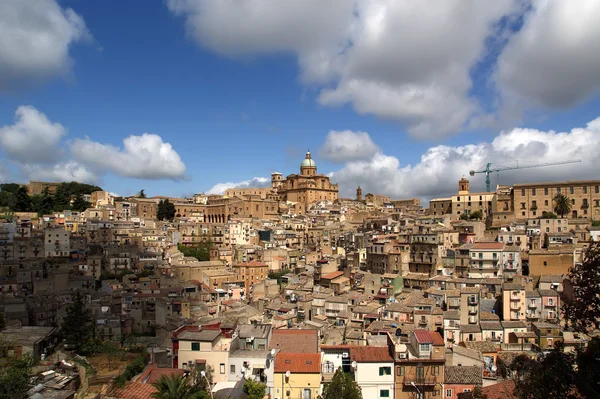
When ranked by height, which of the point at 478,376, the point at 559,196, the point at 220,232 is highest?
the point at 559,196

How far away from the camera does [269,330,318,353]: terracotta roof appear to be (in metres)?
17.8

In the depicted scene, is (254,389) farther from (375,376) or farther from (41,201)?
(41,201)

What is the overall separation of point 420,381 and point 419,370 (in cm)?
37

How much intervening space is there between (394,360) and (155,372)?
865 centimetres

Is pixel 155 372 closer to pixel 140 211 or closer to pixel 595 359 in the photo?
pixel 595 359

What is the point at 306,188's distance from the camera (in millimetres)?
81688

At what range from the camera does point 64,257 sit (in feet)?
144

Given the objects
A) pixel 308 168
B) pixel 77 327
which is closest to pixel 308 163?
pixel 308 168

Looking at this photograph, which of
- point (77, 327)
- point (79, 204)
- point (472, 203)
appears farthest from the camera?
point (79, 204)

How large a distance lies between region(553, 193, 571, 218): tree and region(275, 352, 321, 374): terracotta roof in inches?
1519

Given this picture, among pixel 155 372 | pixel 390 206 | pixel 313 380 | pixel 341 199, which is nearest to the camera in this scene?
pixel 313 380

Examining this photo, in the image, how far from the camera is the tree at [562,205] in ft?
150

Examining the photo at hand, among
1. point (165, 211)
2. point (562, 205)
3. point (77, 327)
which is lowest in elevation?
point (77, 327)

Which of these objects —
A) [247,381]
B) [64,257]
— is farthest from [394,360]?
[64,257]
